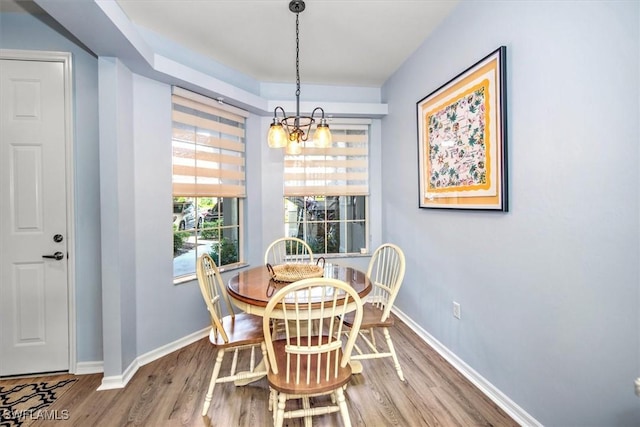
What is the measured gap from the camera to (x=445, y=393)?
2039 millimetres

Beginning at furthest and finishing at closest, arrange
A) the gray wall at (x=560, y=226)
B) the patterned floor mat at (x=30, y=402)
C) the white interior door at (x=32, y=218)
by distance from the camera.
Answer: the white interior door at (x=32, y=218)
the patterned floor mat at (x=30, y=402)
the gray wall at (x=560, y=226)

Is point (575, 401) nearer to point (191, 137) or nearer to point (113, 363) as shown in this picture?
point (113, 363)

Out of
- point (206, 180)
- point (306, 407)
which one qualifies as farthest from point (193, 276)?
point (306, 407)

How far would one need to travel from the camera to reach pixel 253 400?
1985 millimetres

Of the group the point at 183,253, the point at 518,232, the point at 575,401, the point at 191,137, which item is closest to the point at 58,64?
the point at 191,137

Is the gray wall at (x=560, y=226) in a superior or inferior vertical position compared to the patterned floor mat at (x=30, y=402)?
superior

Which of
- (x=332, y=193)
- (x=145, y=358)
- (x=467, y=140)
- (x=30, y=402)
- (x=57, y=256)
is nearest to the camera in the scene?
Answer: (x=30, y=402)

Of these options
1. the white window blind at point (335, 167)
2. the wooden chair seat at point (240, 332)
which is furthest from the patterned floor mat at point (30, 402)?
the white window blind at point (335, 167)

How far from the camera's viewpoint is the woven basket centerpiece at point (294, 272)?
2066 millimetres

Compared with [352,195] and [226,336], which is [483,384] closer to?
[226,336]

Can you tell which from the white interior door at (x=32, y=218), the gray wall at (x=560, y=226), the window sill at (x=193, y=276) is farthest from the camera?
the window sill at (x=193, y=276)

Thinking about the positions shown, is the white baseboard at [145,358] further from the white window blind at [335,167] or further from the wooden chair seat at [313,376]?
the white window blind at [335,167]

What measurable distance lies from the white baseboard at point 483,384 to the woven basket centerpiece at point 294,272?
1.28 m

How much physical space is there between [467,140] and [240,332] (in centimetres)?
203
